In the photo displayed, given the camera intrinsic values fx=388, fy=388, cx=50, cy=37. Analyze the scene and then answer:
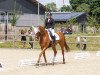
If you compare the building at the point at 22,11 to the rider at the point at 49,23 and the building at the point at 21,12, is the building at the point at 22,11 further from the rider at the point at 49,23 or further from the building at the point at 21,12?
the rider at the point at 49,23

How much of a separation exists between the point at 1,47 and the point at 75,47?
19.3ft

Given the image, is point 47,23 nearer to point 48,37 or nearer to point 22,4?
point 48,37

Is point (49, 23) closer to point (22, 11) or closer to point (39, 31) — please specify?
point (39, 31)

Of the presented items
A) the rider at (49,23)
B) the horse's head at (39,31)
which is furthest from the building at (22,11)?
the horse's head at (39,31)

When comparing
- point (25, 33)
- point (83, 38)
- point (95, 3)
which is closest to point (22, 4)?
point (25, 33)

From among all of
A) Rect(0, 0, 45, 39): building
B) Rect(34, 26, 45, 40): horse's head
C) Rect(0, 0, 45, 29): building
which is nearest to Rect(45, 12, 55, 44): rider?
Rect(34, 26, 45, 40): horse's head

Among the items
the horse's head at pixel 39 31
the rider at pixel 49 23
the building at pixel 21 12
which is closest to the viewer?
the horse's head at pixel 39 31

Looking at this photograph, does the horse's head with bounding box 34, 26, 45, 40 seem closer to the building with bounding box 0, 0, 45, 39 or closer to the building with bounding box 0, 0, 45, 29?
the building with bounding box 0, 0, 45, 39

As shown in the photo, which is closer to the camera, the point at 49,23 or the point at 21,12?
the point at 49,23

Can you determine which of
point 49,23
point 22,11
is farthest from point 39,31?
point 22,11

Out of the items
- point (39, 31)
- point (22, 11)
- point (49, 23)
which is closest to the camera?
point (39, 31)

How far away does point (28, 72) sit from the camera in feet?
45.6

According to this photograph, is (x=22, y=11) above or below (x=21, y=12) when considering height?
above

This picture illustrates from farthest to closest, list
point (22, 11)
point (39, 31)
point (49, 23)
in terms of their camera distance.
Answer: point (22, 11) → point (49, 23) → point (39, 31)
